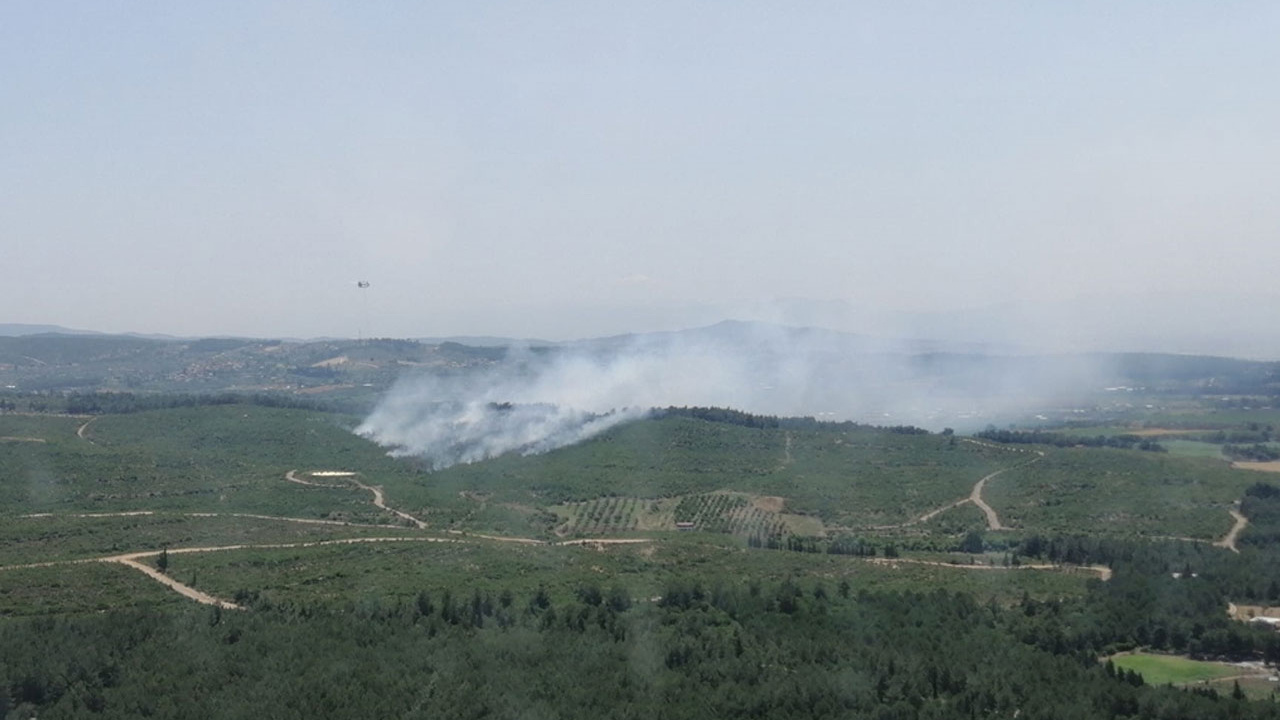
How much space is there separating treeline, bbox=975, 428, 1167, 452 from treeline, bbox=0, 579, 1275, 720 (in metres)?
59.9

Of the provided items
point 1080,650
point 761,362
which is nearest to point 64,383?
point 761,362

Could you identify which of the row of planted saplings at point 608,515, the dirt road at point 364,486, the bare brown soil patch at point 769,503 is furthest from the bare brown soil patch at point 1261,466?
the dirt road at point 364,486

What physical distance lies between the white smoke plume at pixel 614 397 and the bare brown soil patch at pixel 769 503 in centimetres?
2568

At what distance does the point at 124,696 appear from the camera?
36344 mm

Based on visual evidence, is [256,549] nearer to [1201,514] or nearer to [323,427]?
[323,427]

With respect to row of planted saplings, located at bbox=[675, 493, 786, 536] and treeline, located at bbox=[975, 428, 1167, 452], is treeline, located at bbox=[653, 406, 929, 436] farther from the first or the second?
row of planted saplings, located at bbox=[675, 493, 786, 536]

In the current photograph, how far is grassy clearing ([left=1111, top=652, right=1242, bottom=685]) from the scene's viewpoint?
139ft

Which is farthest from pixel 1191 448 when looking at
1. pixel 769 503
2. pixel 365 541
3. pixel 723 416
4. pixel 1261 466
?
Answer: pixel 365 541

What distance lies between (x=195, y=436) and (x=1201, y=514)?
8639 centimetres

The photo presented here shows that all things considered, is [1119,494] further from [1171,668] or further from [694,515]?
[1171,668]

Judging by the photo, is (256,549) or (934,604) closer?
(934,604)

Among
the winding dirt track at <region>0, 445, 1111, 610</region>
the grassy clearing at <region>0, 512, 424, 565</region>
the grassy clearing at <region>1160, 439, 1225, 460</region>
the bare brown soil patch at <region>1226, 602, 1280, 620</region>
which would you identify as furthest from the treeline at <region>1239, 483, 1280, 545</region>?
the grassy clearing at <region>0, 512, 424, 565</region>

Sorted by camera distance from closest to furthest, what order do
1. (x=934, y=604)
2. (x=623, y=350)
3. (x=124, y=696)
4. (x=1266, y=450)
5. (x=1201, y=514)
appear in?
1. (x=124, y=696)
2. (x=934, y=604)
3. (x=1201, y=514)
4. (x=1266, y=450)
5. (x=623, y=350)

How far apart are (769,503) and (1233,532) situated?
1212 inches
